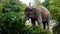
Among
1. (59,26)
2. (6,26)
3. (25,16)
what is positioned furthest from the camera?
(59,26)

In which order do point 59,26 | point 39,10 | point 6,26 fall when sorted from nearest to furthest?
1. point 6,26
2. point 39,10
3. point 59,26

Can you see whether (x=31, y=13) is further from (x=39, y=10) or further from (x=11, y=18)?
(x=11, y=18)

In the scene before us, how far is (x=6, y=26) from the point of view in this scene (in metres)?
5.98

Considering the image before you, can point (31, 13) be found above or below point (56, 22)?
above

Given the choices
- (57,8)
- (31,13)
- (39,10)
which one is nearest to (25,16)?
(31,13)

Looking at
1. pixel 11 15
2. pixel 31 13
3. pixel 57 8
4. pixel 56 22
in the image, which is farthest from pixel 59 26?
pixel 11 15

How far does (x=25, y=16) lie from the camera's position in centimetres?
683

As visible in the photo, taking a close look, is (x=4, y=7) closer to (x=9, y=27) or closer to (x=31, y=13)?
(x=31, y=13)

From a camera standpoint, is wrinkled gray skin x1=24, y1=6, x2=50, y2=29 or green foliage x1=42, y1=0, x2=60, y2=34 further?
green foliage x1=42, y1=0, x2=60, y2=34

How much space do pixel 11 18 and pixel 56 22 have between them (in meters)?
2.55

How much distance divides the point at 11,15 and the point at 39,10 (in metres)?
1.50

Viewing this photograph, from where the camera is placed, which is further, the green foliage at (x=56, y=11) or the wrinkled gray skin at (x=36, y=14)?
the green foliage at (x=56, y=11)

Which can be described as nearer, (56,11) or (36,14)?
(36,14)

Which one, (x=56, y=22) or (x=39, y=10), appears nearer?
(x=39, y=10)
